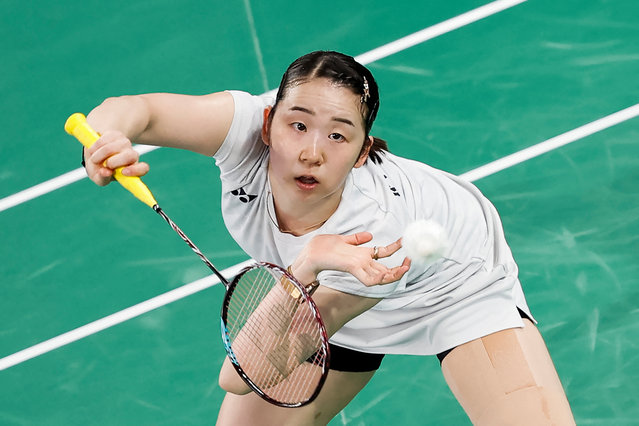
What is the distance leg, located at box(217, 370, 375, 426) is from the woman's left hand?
99 centimetres

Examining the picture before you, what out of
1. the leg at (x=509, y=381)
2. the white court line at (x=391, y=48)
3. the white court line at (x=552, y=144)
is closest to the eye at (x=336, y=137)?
the leg at (x=509, y=381)

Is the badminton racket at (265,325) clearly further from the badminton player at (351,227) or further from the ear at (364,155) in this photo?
the ear at (364,155)

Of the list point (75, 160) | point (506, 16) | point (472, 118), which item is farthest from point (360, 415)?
point (506, 16)

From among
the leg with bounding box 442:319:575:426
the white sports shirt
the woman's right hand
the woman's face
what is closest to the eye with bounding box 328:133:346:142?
the woman's face

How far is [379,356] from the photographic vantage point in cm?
441

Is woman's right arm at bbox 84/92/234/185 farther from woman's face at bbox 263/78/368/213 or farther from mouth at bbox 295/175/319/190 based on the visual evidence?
mouth at bbox 295/175/319/190

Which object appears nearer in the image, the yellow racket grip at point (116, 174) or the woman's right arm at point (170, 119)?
the yellow racket grip at point (116, 174)

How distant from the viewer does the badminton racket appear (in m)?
3.55

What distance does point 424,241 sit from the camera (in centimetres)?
377

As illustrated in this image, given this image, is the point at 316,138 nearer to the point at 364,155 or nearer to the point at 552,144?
the point at 364,155

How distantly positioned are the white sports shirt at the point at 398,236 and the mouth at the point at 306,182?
20 cm

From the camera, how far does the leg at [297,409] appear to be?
433 cm

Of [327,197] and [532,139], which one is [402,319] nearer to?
[327,197]

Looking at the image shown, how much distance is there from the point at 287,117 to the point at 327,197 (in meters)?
0.33
